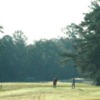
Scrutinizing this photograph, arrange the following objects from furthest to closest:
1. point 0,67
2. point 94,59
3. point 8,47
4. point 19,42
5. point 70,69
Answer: point 19,42, point 70,69, point 8,47, point 0,67, point 94,59

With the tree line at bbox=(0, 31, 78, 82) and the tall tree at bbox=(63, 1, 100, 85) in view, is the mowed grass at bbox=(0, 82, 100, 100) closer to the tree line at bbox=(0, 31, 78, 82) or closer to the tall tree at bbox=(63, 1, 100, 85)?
the tall tree at bbox=(63, 1, 100, 85)

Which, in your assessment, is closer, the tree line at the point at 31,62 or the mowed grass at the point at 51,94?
the mowed grass at the point at 51,94

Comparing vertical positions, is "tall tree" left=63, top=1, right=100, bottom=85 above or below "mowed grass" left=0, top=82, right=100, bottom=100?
above

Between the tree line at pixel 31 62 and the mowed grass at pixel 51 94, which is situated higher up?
the tree line at pixel 31 62

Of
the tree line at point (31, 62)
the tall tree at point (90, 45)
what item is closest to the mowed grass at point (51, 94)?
the tall tree at point (90, 45)

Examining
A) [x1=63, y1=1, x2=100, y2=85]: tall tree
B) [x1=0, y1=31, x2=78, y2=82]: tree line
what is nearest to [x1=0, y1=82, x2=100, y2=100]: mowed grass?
[x1=63, y1=1, x2=100, y2=85]: tall tree

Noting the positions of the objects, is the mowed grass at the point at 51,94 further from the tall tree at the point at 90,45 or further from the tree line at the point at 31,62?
the tree line at the point at 31,62

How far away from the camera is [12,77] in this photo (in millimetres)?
149750

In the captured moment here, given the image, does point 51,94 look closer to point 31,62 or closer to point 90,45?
point 90,45

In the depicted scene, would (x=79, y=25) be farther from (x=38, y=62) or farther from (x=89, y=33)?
(x=38, y=62)

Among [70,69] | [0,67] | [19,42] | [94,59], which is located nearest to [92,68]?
[94,59]

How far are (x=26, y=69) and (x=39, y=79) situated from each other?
657cm

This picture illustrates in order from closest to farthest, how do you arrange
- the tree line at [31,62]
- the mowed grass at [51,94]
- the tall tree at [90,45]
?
the mowed grass at [51,94]
the tall tree at [90,45]
the tree line at [31,62]

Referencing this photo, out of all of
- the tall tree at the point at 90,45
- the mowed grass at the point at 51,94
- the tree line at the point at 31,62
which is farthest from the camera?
the tree line at the point at 31,62
